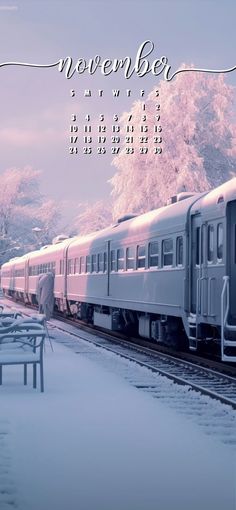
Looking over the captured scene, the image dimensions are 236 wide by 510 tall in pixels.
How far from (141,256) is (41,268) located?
68.2 feet

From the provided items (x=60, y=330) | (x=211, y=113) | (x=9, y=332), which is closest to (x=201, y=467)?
(x=9, y=332)

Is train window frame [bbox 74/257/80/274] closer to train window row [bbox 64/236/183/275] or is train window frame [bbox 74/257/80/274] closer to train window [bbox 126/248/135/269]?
train window row [bbox 64/236/183/275]

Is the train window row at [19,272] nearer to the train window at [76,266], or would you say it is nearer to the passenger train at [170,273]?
the train window at [76,266]

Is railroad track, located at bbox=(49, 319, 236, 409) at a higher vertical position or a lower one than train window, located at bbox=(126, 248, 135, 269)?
lower

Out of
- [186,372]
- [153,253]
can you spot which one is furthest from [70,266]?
[186,372]

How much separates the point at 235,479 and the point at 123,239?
14.9m

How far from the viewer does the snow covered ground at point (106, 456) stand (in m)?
5.20

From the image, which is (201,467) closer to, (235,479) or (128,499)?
(235,479)

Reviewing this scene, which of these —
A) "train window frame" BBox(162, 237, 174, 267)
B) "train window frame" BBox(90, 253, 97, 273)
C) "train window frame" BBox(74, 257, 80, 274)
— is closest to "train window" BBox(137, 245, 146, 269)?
"train window frame" BBox(162, 237, 174, 267)

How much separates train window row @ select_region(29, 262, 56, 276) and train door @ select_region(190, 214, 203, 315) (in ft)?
67.7

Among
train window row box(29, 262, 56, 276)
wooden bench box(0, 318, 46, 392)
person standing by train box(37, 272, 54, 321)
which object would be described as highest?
train window row box(29, 262, 56, 276)

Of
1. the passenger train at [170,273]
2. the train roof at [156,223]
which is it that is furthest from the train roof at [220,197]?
the train roof at [156,223]

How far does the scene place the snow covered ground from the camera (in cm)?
520

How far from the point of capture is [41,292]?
19781mm
